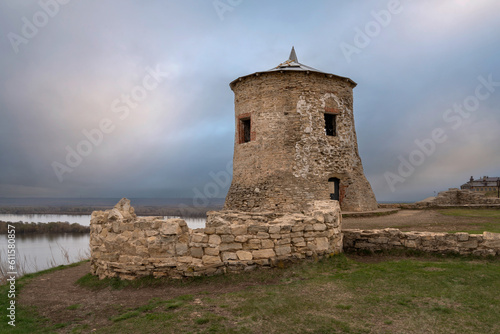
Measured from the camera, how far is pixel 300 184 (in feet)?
57.4

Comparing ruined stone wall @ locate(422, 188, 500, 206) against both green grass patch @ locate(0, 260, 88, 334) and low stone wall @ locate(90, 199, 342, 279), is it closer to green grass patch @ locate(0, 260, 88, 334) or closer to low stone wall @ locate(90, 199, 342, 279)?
low stone wall @ locate(90, 199, 342, 279)

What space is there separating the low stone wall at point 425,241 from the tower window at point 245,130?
11.4 meters

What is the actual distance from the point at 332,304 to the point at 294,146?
12933mm

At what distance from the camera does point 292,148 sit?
17.8 m

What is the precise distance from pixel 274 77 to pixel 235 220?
11525 millimetres

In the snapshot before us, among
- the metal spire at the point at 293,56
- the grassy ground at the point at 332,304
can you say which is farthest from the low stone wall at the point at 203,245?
the metal spire at the point at 293,56

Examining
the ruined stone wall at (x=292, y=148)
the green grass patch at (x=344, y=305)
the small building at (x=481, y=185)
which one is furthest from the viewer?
the small building at (x=481, y=185)

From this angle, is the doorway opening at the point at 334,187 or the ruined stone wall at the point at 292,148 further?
the doorway opening at the point at 334,187

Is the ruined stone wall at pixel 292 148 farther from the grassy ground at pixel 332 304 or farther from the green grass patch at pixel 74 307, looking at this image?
the green grass patch at pixel 74 307

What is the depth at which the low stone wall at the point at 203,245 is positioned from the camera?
713cm

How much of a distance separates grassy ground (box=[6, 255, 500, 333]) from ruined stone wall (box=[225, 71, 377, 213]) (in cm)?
1018

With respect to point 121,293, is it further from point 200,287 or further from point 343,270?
point 343,270

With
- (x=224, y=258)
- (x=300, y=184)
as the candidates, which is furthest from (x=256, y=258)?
(x=300, y=184)

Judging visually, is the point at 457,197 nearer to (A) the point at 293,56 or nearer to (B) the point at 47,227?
(A) the point at 293,56
